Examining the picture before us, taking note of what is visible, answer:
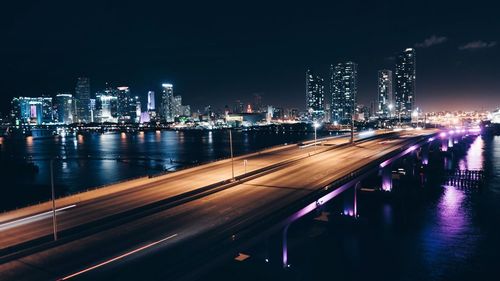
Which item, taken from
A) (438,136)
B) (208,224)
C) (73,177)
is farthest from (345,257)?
(438,136)

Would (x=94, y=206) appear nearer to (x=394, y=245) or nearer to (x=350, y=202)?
(x=350, y=202)

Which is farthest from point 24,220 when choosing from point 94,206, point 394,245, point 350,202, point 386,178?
point 386,178

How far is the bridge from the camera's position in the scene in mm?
16922

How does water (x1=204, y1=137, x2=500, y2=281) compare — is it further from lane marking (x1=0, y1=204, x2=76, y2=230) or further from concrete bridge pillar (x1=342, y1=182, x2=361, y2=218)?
lane marking (x1=0, y1=204, x2=76, y2=230)

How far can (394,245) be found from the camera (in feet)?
115

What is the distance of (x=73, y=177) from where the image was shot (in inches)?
3278

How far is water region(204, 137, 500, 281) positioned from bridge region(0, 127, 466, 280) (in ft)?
9.62

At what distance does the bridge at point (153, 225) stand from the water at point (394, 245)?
2.93 meters

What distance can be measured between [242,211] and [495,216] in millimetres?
34061

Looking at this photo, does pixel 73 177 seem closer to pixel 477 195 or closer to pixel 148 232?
pixel 148 232

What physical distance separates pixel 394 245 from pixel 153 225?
23.4 metres

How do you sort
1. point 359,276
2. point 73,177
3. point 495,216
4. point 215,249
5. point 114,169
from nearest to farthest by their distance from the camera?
point 215,249, point 359,276, point 495,216, point 73,177, point 114,169

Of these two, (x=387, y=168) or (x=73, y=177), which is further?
(x=73, y=177)

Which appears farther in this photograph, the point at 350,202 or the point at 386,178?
the point at 386,178
